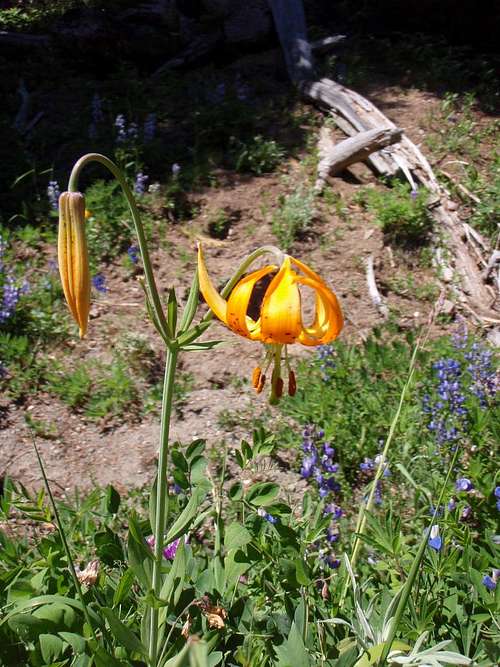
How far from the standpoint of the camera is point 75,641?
1.10m

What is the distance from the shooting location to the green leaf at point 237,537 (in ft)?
4.28

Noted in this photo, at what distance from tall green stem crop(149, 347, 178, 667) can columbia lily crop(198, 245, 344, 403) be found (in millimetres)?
116

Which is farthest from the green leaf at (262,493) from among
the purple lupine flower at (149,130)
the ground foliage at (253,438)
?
the purple lupine flower at (149,130)

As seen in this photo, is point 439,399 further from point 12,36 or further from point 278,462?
point 12,36

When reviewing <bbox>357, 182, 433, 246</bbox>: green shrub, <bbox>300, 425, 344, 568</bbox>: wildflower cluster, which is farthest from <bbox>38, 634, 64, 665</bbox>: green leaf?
<bbox>357, 182, 433, 246</bbox>: green shrub

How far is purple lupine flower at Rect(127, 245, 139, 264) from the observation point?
3.29 m

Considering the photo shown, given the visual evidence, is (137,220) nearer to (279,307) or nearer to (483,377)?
(279,307)

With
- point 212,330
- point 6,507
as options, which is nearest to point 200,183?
point 212,330

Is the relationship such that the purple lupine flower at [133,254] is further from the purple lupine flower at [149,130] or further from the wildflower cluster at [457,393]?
the wildflower cluster at [457,393]

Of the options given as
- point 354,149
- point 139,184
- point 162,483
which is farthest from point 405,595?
point 354,149

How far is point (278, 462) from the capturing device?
237cm

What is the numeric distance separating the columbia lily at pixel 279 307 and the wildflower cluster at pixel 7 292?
6.22 ft

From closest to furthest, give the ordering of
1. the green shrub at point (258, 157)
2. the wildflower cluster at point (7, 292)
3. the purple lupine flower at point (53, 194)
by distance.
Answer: the wildflower cluster at point (7, 292), the purple lupine flower at point (53, 194), the green shrub at point (258, 157)

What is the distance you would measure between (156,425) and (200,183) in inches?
71.9
